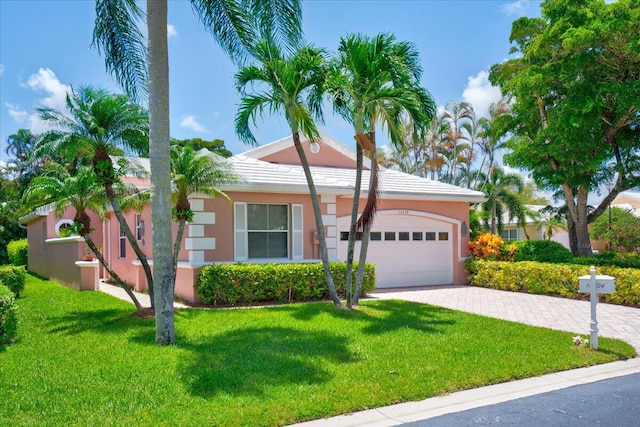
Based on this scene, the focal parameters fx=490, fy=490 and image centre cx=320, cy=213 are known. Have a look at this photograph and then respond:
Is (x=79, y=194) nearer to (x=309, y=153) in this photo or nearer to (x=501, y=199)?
(x=309, y=153)

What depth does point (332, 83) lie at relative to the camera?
1014 centimetres

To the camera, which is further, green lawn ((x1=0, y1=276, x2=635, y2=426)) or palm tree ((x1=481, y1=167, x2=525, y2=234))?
palm tree ((x1=481, y1=167, x2=525, y2=234))

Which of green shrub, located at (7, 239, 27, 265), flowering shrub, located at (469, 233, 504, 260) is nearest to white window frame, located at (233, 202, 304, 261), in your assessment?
flowering shrub, located at (469, 233, 504, 260)

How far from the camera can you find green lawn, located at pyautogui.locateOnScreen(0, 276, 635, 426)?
5.29 m

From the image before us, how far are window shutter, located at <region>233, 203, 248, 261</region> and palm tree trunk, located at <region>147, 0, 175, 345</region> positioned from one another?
5278mm

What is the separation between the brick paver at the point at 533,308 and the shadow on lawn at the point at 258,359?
15.9 feet

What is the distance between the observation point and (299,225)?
1420 centimetres

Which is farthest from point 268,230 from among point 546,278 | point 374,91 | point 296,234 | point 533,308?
point 546,278

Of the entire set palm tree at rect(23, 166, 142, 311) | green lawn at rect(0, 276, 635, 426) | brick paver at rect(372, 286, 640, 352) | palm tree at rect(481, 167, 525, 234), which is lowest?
brick paver at rect(372, 286, 640, 352)

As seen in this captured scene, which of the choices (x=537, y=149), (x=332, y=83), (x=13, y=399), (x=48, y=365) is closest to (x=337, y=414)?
(x=13, y=399)

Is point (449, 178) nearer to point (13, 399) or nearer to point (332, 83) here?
point (332, 83)

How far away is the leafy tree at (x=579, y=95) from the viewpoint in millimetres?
13117

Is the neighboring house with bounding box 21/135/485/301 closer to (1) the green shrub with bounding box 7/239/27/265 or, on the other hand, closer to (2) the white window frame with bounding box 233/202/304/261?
(2) the white window frame with bounding box 233/202/304/261

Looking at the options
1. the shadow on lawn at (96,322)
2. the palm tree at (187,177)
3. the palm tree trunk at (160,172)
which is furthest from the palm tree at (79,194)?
the palm tree trunk at (160,172)
